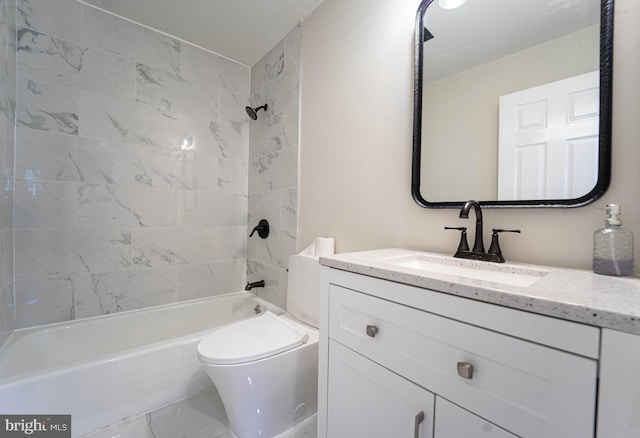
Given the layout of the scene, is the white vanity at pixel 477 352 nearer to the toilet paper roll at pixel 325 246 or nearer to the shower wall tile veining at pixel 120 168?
the toilet paper roll at pixel 325 246

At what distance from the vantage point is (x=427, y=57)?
117 centimetres

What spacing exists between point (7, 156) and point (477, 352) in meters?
2.31

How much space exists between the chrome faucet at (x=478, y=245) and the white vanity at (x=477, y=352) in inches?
1.5

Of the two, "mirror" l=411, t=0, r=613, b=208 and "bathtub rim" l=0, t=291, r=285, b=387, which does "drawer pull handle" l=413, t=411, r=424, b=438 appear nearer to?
"mirror" l=411, t=0, r=613, b=208

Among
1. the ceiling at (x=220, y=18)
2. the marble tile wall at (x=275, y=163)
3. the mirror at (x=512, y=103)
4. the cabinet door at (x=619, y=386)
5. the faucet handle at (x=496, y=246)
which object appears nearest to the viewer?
the cabinet door at (x=619, y=386)

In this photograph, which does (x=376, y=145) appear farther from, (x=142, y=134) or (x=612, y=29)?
(x=142, y=134)

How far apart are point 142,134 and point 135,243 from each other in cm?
80

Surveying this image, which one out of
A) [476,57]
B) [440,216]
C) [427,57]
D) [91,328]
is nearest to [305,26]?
[427,57]

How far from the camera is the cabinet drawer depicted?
457 mm

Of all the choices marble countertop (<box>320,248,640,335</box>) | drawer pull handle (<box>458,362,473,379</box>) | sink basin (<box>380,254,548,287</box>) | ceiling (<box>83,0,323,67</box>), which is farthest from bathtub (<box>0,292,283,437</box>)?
ceiling (<box>83,0,323,67</box>)

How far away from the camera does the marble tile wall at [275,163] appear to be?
1.94m

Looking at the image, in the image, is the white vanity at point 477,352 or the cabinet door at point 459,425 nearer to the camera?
the white vanity at point 477,352

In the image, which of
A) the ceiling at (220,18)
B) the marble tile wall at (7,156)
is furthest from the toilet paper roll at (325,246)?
the marble tile wall at (7,156)

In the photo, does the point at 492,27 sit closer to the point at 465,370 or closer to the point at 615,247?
the point at 615,247
